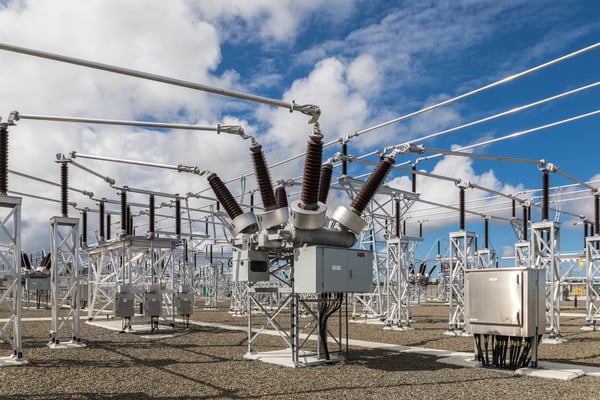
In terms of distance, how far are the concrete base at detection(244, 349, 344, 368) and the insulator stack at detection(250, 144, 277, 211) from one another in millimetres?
3270

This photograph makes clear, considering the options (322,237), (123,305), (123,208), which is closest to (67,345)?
(123,305)

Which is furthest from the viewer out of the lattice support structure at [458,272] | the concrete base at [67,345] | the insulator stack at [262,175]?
the lattice support structure at [458,272]

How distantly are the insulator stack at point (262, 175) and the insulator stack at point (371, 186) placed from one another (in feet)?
5.86

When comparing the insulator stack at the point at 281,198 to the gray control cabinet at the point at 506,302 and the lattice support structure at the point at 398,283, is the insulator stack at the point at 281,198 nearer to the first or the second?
the gray control cabinet at the point at 506,302

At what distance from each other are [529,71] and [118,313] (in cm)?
1440

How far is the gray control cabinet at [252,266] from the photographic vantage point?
40.3 feet

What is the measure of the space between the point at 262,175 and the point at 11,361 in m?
6.57

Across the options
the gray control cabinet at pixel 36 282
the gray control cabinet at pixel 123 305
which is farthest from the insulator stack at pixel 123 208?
the gray control cabinet at pixel 36 282

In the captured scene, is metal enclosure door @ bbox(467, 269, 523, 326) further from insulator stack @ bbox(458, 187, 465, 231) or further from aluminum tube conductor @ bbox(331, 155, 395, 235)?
insulator stack @ bbox(458, 187, 465, 231)

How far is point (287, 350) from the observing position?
1320 cm

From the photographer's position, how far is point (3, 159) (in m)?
12.0

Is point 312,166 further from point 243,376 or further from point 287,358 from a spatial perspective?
point 287,358

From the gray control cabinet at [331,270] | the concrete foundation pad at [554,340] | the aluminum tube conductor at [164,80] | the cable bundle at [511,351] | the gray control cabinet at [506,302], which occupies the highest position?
the aluminum tube conductor at [164,80]

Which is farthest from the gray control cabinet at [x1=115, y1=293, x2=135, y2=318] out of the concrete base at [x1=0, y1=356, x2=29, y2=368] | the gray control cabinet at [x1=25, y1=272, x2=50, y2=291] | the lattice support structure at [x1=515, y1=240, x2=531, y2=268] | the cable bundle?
the gray control cabinet at [x1=25, y1=272, x2=50, y2=291]
